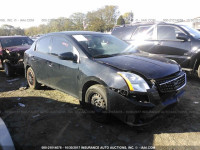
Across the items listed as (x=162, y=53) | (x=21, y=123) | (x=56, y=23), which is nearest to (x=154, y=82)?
(x=21, y=123)

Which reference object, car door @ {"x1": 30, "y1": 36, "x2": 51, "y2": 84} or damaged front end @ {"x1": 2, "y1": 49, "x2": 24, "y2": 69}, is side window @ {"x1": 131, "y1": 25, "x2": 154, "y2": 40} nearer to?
car door @ {"x1": 30, "y1": 36, "x2": 51, "y2": 84}

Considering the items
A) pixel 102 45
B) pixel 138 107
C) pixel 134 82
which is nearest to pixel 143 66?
pixel 134 82

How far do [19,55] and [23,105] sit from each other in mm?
3166

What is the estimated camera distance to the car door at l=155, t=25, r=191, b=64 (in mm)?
5293

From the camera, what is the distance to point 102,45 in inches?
146

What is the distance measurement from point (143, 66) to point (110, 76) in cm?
58

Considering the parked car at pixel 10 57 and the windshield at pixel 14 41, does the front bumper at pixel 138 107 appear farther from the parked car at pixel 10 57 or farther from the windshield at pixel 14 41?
the windshield at pixel 14 41

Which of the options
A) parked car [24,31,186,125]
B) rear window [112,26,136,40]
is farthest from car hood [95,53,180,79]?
rear window [112,26,136,40]

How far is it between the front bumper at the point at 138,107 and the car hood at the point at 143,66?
31 cm

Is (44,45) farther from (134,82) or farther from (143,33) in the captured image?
(143,33)

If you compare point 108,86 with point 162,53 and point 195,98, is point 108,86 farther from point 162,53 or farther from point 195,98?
point 162,53

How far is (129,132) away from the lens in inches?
111

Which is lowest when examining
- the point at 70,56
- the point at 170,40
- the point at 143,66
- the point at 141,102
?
the point at 141,102

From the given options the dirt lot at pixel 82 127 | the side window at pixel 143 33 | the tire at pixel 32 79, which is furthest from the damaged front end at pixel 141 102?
the side window at pixel 143 33
